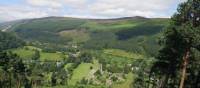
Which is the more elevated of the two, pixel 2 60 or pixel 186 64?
pixel 186 64

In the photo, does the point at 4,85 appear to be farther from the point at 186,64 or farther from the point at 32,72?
the point at 186,64

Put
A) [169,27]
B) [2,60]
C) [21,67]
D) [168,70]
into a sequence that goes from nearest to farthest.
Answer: [169,27] → [168,70] → [2,60] → [21,67]

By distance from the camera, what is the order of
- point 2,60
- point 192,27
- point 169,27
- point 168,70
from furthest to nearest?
point 2,60 < point 168,70 < point 169,27 < point 192,27

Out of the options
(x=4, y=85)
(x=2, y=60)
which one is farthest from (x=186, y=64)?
(x=4, y=85)

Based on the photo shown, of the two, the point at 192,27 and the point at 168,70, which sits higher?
the point at 192,27

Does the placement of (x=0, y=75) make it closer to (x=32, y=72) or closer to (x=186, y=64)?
(x=32, y=72)

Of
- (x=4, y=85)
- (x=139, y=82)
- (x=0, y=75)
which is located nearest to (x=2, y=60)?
(x=0, y=75)

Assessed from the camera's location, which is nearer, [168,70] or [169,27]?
[169,27]

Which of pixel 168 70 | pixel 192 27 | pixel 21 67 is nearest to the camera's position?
pixel 192 27

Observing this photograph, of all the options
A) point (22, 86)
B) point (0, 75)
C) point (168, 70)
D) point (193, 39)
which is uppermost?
point (193, 39)
